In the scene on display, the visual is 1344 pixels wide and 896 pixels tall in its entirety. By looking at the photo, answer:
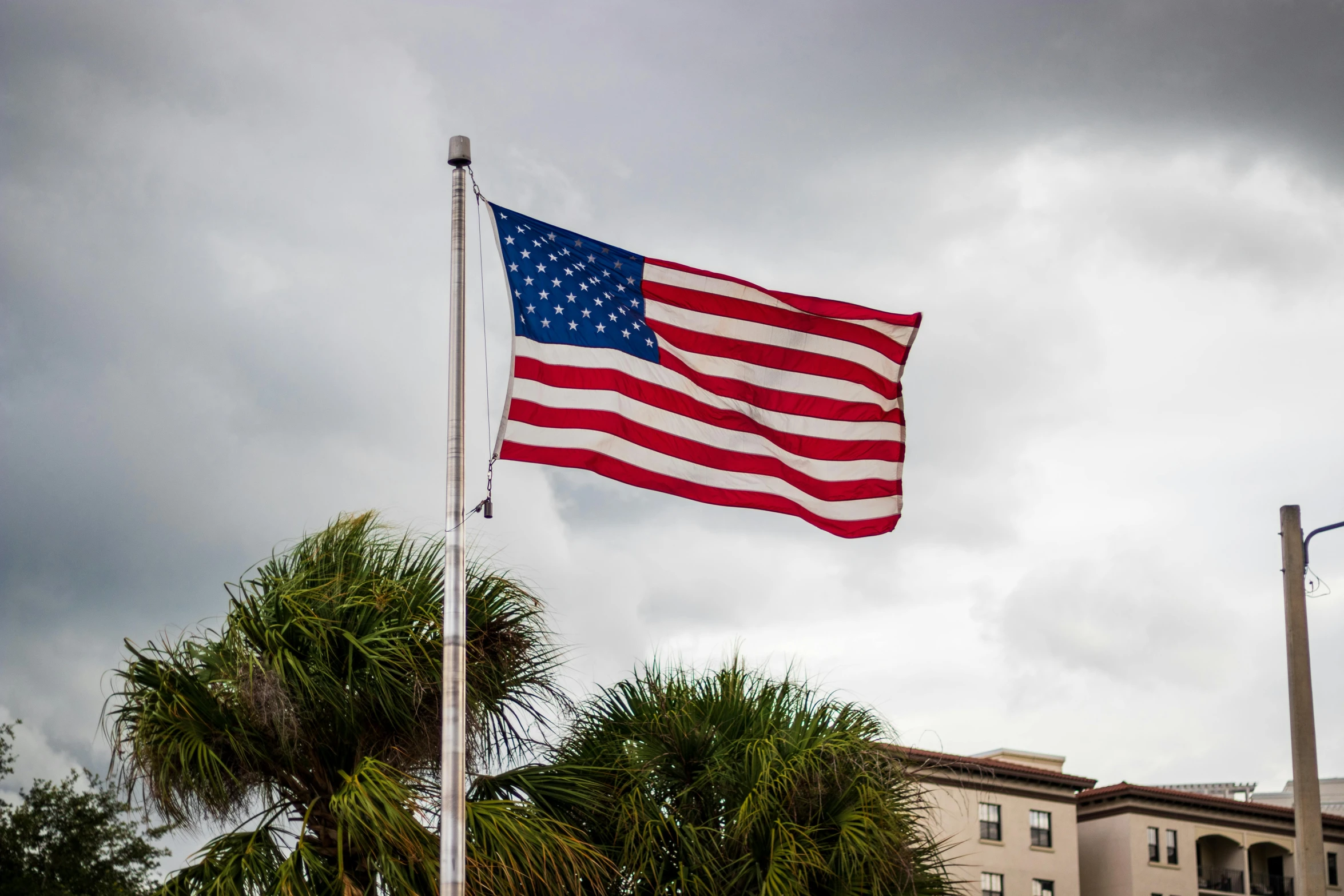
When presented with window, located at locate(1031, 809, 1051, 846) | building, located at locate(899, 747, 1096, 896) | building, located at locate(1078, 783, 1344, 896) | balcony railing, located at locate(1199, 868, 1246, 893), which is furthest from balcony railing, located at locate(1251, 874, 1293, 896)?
window, located at locate(1031, 809, 1051, 846)

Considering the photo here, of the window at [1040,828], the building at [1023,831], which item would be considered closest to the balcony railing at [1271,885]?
the building at [1023,831]

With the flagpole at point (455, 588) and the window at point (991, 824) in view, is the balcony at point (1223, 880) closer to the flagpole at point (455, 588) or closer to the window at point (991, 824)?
the window at point (991, 824)

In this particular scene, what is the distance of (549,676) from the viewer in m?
14.2

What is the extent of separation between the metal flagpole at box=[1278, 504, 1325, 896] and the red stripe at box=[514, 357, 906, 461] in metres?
4.59

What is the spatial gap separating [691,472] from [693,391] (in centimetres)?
81

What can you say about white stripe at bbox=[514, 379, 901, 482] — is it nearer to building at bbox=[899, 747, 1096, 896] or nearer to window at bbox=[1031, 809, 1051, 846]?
building at bbox=[899, 747, 1096, 896]

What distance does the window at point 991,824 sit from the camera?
58688mm

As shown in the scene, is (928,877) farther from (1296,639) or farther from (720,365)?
(720,365)

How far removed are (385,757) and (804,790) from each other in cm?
438

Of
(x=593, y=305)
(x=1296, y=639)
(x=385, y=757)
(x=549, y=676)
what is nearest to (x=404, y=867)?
(x=385, y=757)

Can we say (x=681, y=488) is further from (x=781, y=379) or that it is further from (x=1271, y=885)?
(x=1271, y=885)

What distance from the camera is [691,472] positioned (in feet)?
42.3

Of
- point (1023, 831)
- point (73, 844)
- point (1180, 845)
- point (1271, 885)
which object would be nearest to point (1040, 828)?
point (1023, 831)

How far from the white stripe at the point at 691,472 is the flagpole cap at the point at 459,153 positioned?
216 cm
